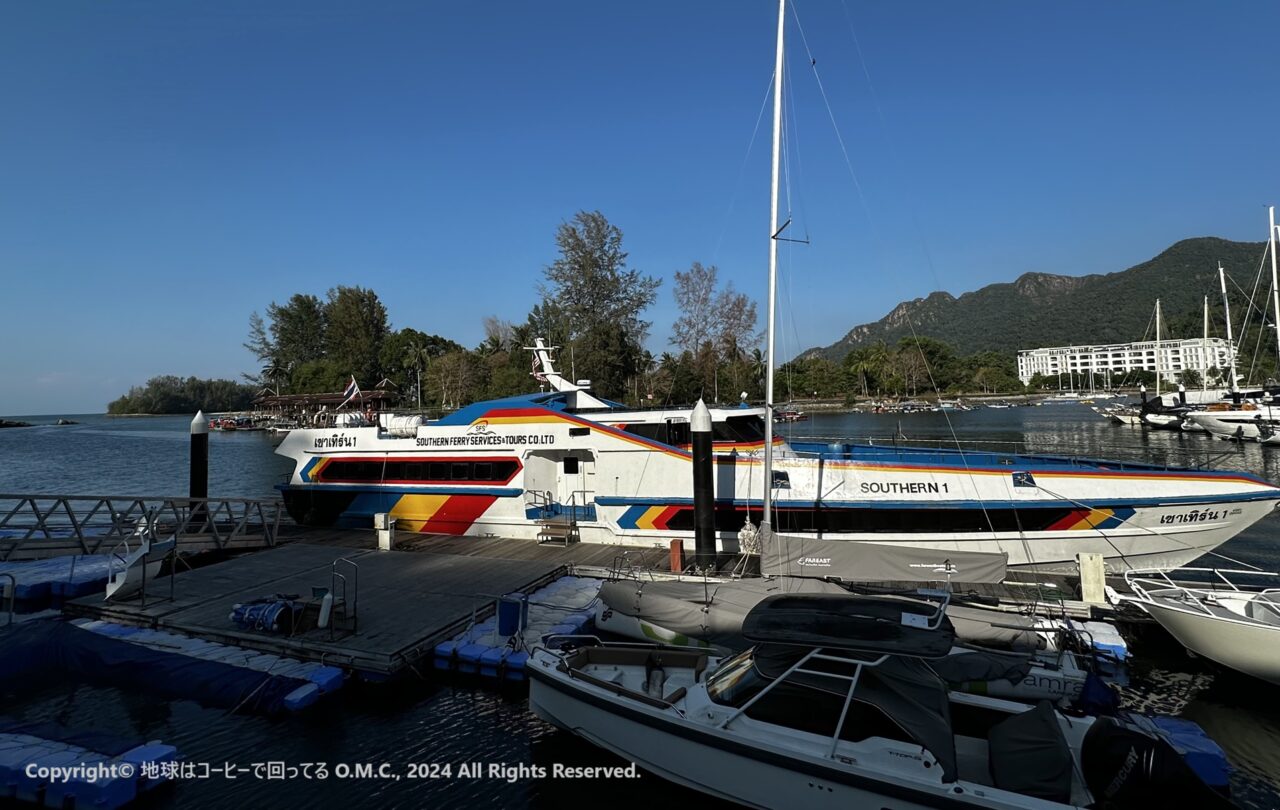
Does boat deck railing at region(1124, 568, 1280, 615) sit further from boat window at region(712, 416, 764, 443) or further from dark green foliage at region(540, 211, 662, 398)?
dark green foliage at region(540, 211, 662, 398)

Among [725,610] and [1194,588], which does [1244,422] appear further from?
[725,610]

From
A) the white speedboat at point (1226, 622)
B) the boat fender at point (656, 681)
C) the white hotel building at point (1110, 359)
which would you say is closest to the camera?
the boat fender at point (656, 681)

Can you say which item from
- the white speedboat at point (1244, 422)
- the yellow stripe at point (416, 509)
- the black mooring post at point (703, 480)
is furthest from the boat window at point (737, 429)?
the white speedboat at point (1244, 422)

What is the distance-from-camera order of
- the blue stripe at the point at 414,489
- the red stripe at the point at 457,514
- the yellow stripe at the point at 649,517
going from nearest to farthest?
the yellow stripe at the point at 649,517 < the blue stripe at the point at 414,489 < the red stripe at the point at 457,514

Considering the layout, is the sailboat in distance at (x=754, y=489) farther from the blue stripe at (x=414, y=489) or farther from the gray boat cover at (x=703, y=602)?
the gray boat cover at (x=703, y=602)

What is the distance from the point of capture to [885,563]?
Result: 10.2m

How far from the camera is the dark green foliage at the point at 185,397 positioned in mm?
150125

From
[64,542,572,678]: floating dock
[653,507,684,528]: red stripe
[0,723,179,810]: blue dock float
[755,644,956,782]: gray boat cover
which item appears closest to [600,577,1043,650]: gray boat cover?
[755,644,956,782]: gray boat cover

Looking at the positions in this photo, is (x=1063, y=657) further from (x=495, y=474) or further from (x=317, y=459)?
(x=317, y=459)

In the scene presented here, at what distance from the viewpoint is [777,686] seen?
6.04m

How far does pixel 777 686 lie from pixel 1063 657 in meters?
4.67

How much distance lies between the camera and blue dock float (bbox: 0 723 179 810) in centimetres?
631

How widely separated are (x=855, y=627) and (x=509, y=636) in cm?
578

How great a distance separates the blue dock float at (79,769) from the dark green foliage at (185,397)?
547 ft
